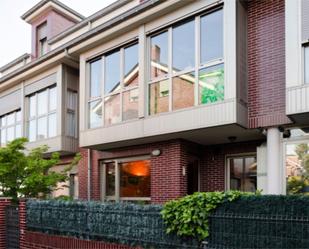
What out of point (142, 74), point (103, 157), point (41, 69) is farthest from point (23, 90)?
point (142, 74)

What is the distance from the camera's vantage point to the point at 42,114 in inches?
632

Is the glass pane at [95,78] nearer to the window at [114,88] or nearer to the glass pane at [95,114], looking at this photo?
the window at [114,88]

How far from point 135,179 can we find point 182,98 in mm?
3770

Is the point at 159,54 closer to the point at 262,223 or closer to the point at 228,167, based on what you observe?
the point at 228,167

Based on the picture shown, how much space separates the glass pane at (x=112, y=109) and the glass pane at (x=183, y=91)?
2.23 m

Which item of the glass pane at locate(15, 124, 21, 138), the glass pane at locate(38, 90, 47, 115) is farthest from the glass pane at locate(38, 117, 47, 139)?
the glass pane at locate(15, 124, 21, 138)

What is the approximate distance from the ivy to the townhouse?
3154mm

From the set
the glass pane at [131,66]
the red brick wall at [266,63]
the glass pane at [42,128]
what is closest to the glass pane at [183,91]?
the red brick wall at [266,63]

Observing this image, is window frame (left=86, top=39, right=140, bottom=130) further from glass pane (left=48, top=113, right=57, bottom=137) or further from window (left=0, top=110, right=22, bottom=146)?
window (left=0, top=110, right=22, bottom=146)

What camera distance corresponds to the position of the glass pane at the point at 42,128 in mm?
15792

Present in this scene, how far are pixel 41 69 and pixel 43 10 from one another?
3.79m

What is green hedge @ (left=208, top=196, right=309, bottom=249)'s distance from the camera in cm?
557

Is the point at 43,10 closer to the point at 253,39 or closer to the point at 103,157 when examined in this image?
the point at 103,157

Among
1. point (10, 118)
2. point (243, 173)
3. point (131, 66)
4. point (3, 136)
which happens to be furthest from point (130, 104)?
point (3, 136)
